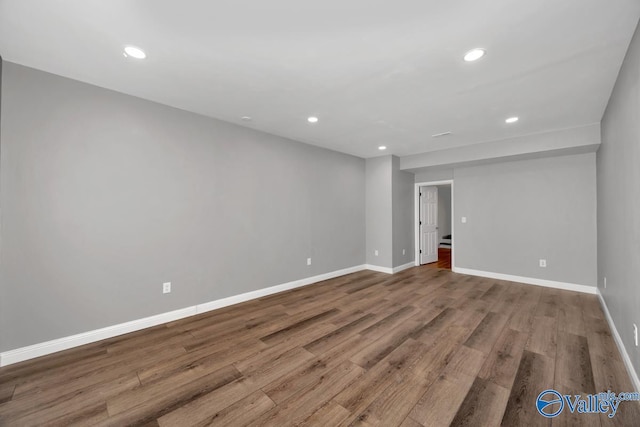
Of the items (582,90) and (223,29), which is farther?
(582,90)

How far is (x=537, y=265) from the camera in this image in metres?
4.49

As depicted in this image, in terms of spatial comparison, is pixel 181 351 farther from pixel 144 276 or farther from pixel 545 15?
pixel 545 15

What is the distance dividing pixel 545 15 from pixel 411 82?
101 centimetres

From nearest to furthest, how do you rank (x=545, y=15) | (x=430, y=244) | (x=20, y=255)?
(x=545, y=15) → (x=20, y=255) → (x=430, y=244)

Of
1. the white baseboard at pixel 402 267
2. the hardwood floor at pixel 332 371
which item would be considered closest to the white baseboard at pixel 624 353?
the hardwood floor at pixel 332 371

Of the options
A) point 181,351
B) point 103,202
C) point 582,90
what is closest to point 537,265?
point 582,90

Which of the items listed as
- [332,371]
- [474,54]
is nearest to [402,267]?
[332,371]

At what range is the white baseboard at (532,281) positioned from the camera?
13.4 ft

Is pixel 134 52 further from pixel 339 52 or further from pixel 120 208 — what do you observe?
pixel 339 52

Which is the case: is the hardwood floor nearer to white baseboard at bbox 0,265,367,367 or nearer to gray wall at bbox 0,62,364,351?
white baseboard at bbox 0,265,367,367

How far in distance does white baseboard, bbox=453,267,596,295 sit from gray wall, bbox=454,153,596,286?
0.21 ft

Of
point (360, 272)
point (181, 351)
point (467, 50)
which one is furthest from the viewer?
point (360, 272)

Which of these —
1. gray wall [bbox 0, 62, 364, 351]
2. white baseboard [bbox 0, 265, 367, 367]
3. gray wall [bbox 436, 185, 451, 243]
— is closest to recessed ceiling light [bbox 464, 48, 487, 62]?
gray wall [bbox 0, 62, 364, 351]

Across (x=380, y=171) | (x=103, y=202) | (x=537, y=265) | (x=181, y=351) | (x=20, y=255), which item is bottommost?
(x=181, y=351)
